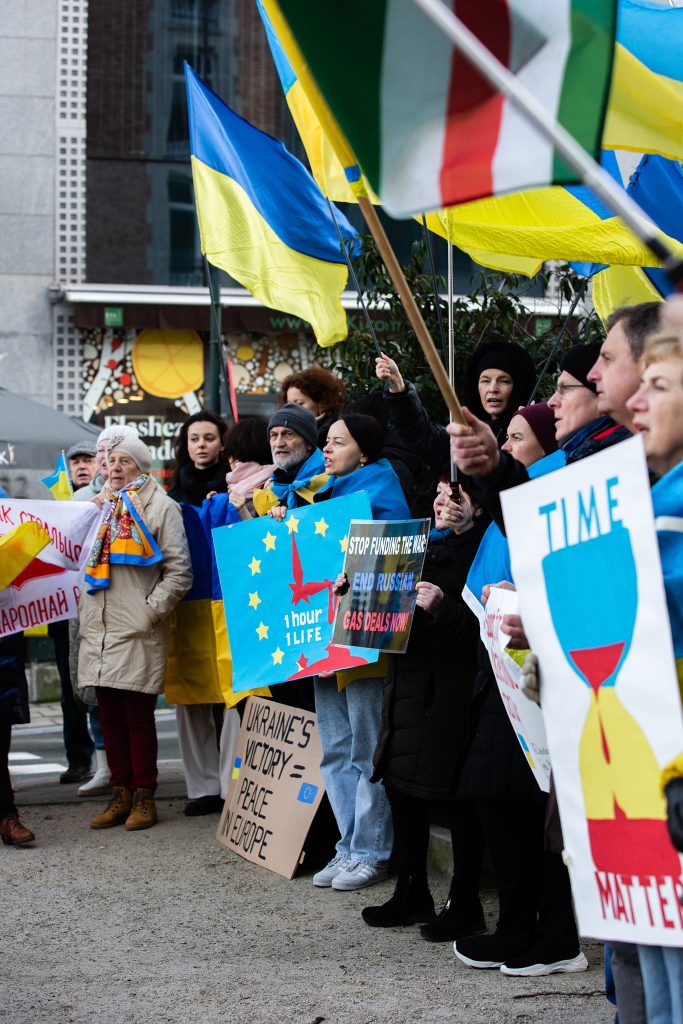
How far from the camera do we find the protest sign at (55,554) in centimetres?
715

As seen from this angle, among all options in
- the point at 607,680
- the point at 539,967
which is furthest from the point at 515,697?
the point at 539,967

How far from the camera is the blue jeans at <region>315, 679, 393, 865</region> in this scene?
5.75m

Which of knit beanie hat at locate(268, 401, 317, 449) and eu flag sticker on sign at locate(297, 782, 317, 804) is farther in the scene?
knit beanie hat at locate(268, 401, 317, 449)

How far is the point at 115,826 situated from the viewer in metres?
7.22

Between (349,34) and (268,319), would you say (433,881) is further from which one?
(268,319)

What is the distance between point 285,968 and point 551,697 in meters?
2.30

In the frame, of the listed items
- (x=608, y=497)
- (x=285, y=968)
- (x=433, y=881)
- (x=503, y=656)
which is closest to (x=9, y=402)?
(x=433, y=881)

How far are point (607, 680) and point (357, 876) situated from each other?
10.7 feet

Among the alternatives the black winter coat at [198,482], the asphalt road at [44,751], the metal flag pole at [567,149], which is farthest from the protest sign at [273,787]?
the metal flag pole at [567,149]

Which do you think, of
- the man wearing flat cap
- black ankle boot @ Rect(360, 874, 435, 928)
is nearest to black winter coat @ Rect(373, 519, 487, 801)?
black ankle boot @ Rect(360, 874, 435, 928)

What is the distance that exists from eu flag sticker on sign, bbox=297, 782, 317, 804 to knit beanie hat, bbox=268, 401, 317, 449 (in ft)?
5.28

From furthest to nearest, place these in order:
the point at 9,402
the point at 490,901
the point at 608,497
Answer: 1. the point at 9,402
2. the point at 490,901
3. the point at 608,497

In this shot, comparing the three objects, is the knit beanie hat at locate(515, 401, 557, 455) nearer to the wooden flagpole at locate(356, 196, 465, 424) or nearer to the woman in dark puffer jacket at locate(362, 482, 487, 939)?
the woman in dark puffer jacket at locate(362, 482, 487, 939)

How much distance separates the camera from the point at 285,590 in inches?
241
